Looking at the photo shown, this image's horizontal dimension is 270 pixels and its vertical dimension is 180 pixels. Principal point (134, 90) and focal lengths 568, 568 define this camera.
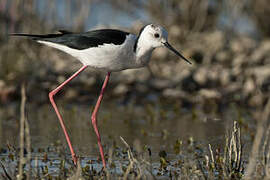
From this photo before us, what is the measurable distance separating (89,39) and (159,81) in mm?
3113

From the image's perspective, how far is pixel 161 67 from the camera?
7.73m

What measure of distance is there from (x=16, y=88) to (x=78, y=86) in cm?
79

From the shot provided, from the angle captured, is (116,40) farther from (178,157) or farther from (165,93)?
(165,93)

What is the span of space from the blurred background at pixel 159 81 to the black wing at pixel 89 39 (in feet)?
2.83

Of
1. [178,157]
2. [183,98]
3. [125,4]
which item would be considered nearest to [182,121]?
[183,98]

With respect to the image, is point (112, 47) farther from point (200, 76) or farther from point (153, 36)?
point (200, 76)

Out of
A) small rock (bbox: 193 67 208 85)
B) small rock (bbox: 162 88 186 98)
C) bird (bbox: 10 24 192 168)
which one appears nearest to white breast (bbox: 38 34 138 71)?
bird (bbox: 10 24 192 168)

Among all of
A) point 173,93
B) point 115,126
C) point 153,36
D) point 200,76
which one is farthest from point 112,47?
point 200,76

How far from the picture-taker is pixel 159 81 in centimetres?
698

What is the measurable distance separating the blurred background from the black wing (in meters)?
0.86

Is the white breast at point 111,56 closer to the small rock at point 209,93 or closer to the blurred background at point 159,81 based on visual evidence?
the blurred background at point 159,81

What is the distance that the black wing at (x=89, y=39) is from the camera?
3875mm

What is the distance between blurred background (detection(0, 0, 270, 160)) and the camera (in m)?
5.20

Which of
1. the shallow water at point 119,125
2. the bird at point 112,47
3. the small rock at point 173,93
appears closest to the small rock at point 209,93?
the small rock at point 173,93
